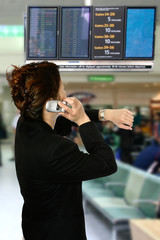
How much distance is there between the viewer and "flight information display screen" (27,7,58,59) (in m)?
1.38

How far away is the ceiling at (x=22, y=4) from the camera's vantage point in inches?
54.2

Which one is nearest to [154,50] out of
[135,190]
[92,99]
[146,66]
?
[146,66]

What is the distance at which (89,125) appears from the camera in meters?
0.92

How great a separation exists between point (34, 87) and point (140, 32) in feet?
2.50

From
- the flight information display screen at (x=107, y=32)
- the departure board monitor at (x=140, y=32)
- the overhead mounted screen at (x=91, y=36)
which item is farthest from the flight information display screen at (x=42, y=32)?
the departure board monitor at (x=140, y=32)

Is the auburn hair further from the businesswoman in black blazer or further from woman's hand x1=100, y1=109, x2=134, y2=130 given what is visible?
woman's hand x1=100, y1=109, x2=134, y2=130

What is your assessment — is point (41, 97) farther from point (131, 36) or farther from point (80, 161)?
point (131, 36)

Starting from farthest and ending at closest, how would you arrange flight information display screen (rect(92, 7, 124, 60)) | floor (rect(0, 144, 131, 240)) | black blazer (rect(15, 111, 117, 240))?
floor (rect(0, 144, 131, 240)) → flight information display screen (rect(92, 7, 124, 60)) → black blazer (rect(15, 111, 117, 240))

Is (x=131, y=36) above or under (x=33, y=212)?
above

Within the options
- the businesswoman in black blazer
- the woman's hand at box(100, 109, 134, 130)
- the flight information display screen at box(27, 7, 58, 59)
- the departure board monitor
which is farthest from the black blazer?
the departure board monitor

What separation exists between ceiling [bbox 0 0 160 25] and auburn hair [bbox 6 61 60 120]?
1.98 ft

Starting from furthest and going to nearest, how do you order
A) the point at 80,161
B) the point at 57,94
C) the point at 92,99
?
the point at 92,99 → the point at 57,94 → the point at 80,161

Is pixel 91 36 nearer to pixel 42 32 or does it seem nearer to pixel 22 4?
pixel 42 32

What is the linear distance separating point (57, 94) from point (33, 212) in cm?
44
